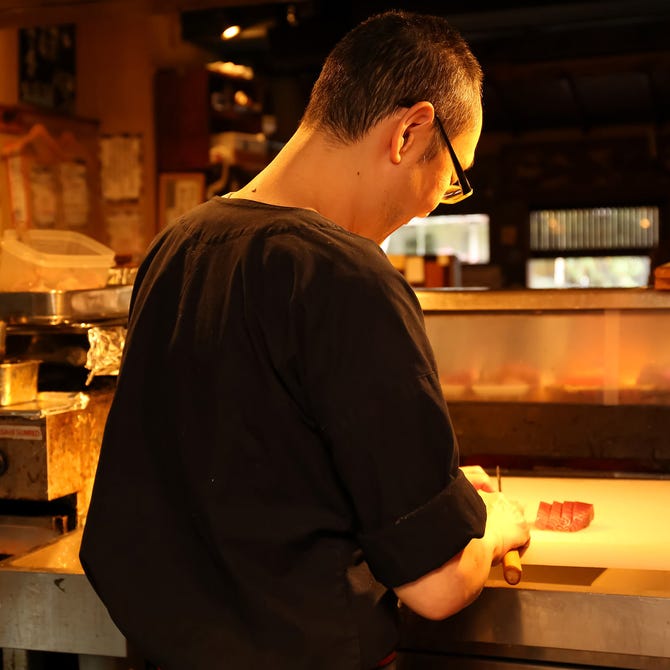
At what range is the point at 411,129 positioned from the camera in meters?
1.23

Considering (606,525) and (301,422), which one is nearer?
(301,422)

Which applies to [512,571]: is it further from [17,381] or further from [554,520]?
[17,381]

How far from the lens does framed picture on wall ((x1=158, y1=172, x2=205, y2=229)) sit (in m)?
5.42

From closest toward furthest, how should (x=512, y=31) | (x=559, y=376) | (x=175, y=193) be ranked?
1. (x=559, y=376)
2. (x=175, y=193)
3. (x=512, y=31)

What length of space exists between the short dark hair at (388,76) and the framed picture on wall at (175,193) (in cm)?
426

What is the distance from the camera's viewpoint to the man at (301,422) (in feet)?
3.53

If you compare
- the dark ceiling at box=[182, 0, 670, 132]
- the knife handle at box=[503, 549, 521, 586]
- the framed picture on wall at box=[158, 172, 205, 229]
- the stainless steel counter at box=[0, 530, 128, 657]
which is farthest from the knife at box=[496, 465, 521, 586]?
the framed picture on wall at box=[158, 172, 205, 229]

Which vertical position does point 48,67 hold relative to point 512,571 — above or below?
above

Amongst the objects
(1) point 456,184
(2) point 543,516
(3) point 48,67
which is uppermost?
(3) point 48,67

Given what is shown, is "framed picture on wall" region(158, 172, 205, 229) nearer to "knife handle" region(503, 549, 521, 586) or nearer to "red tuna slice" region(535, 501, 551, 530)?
"red tuna slice" region(535, 501, 551, 530)

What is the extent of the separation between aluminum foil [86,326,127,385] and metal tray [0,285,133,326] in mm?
110

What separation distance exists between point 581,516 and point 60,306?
129cm

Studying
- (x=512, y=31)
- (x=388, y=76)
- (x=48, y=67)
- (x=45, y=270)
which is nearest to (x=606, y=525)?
(x=388, y=76)

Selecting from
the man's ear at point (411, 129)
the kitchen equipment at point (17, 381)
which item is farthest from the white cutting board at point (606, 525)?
the kitchen equipment at point (17, 381)
